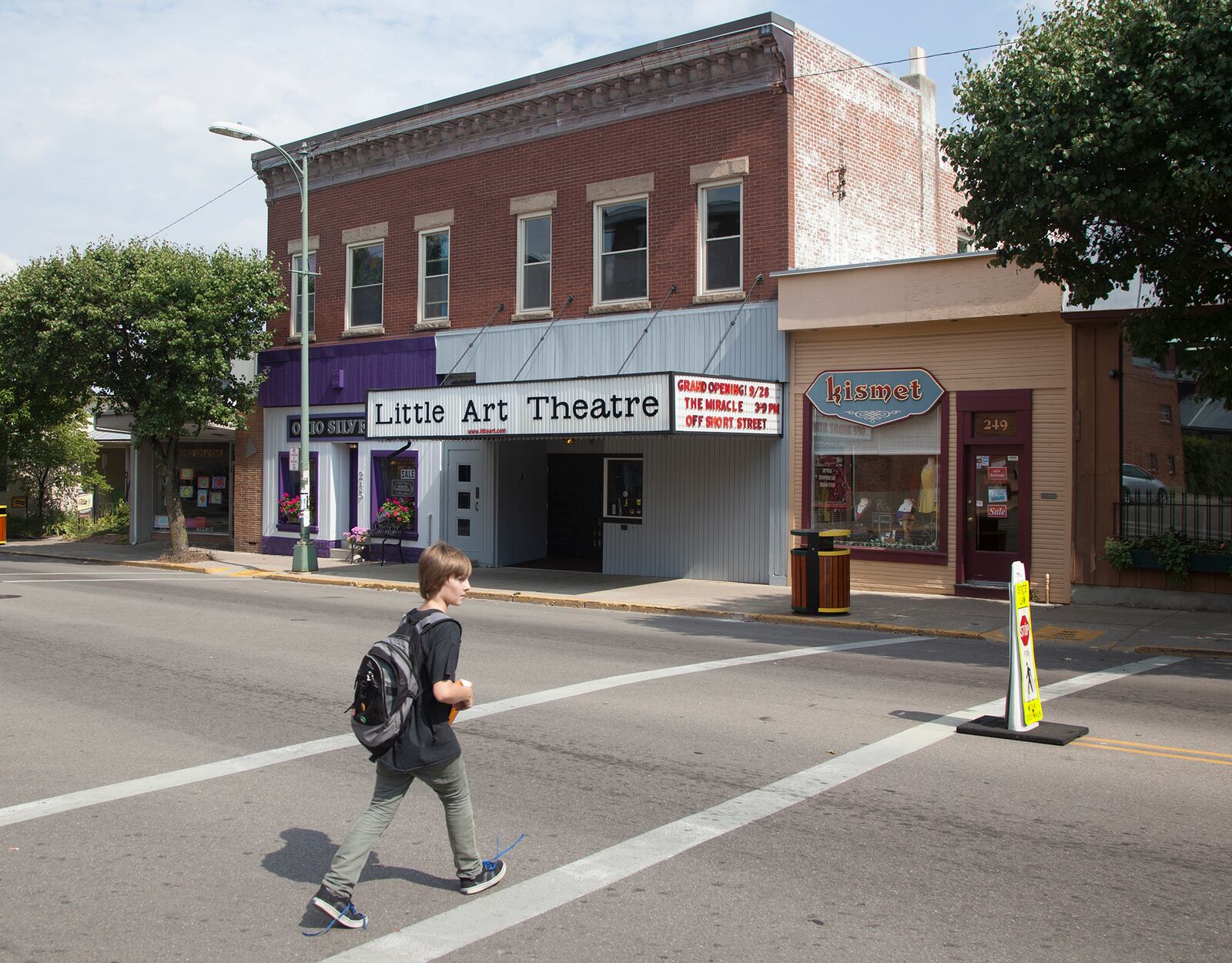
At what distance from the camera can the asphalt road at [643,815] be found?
4.54 meters

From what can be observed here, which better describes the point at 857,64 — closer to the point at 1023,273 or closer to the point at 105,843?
Answer: the point at 1023,273

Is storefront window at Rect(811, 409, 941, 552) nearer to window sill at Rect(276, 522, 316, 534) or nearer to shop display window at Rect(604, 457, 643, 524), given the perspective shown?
shop display window at Rect(604, 457, 643, 524)

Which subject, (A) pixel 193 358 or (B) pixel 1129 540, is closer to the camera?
(B) pixel 1129 540

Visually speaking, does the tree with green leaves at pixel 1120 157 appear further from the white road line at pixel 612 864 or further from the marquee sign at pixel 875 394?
the white road line at pixel 612 864

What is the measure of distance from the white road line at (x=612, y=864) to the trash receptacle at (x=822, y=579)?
23.5 feet

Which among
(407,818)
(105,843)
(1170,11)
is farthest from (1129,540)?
(105,843)

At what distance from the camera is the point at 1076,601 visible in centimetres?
1603

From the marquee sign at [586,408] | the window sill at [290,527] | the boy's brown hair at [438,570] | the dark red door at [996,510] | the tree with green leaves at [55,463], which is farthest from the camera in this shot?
the tree with green leaves at [55,463]

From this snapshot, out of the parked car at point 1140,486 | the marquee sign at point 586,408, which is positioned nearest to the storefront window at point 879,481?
the marquee sign at point 586,408

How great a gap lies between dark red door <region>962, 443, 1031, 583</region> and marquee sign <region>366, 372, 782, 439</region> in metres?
3.30

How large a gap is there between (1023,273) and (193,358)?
52.2ft

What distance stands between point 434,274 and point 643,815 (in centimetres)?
1916

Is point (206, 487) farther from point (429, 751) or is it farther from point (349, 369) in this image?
point (429, 751)

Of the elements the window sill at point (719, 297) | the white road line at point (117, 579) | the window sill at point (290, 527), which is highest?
the window sill at point (719, 297)
